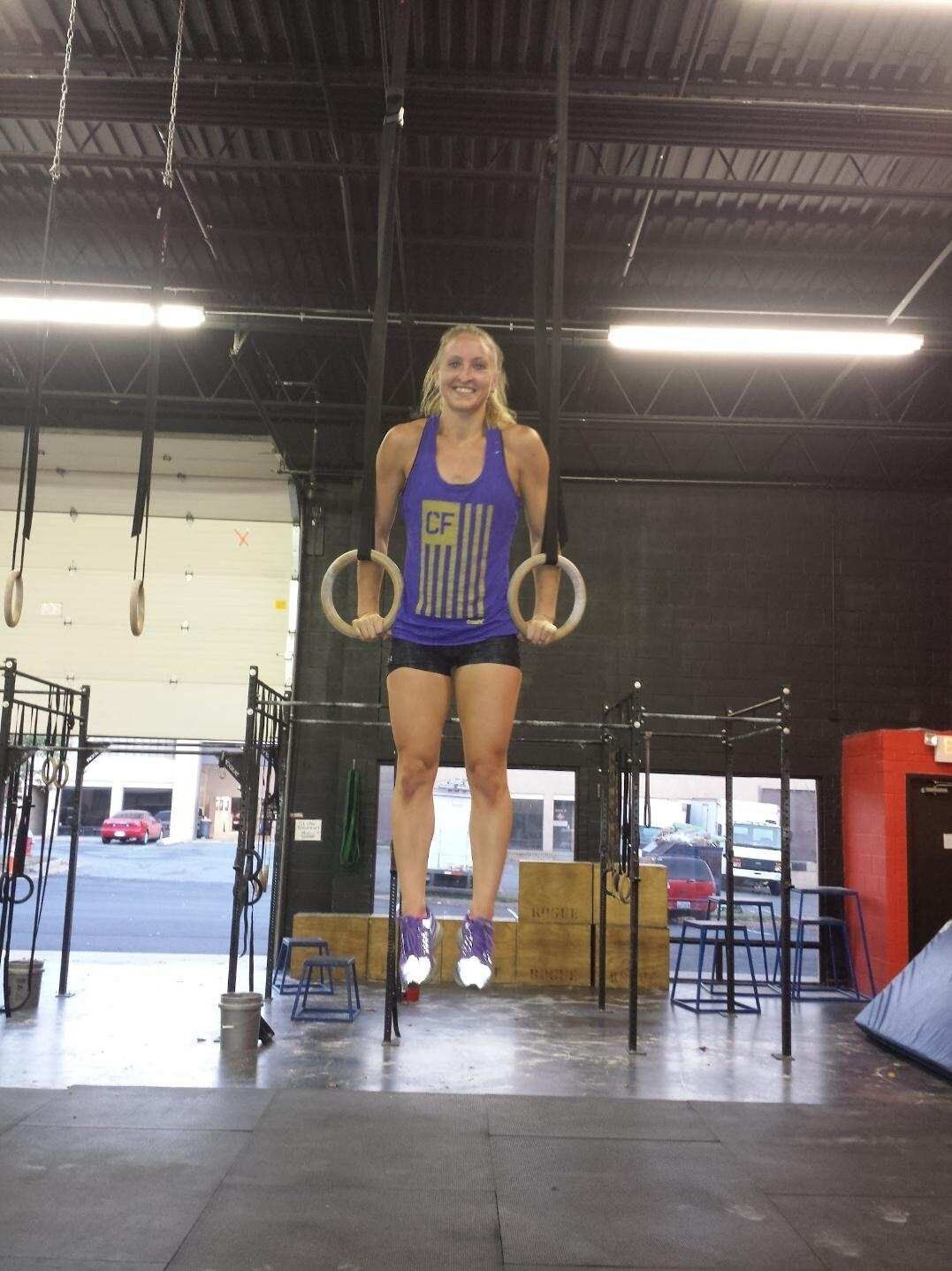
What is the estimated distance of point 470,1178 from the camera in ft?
10.6

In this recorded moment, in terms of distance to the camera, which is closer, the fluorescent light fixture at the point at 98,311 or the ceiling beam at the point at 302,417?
the fluorescent light fixture at the point at 98,311

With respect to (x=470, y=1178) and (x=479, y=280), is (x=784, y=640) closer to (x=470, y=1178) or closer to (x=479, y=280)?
(x=479, y=280)

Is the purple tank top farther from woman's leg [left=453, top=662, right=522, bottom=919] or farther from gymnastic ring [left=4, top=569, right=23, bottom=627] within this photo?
gymnastic ring [left=4, top=569, right=23, bottom=627]

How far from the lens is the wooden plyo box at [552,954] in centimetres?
904

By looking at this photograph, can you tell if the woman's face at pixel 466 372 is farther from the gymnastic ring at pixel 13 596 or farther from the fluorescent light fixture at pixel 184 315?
the fluorescent light fixture at pixel 184 315

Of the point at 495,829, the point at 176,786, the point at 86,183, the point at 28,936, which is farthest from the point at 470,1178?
the point at 176,786

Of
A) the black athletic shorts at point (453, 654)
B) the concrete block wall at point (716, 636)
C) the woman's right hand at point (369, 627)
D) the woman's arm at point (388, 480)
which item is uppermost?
the concrete block wall at point (716, 636)

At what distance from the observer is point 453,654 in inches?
88.6

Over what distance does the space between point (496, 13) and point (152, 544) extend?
695 cm

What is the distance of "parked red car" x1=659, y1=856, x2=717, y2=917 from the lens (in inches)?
479

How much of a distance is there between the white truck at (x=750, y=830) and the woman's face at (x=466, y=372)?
9.00 m

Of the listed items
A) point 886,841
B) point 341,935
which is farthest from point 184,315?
point 886,841

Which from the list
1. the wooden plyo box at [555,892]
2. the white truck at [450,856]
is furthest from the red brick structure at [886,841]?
the white truck at [450,856]

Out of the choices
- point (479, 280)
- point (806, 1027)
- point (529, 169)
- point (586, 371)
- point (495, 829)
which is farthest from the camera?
point (586, 371)
